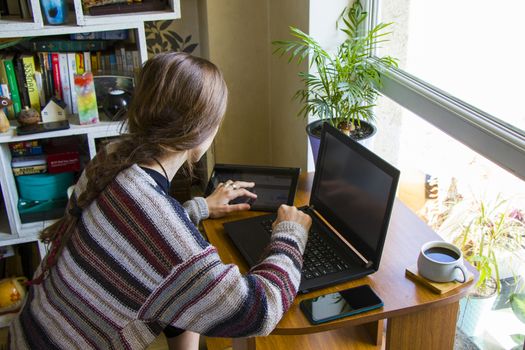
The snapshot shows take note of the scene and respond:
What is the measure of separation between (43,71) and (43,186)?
1.47 ft

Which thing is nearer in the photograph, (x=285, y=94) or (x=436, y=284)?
(x=436, y=284)

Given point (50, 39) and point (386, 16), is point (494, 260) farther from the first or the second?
point (50, 39)

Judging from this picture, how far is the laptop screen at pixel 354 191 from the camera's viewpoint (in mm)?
1239

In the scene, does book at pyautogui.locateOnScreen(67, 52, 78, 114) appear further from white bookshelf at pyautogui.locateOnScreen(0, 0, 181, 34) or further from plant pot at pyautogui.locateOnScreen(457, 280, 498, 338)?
plant pot at pyautogui.locateOnScreen(457, 280, 498, 338)

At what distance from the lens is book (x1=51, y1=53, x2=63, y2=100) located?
2.18 m

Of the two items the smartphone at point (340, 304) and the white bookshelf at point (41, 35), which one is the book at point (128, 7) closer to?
the white bookshelf at point (41, 35)

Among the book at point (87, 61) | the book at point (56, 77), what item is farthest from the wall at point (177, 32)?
the book at point (56, 77)

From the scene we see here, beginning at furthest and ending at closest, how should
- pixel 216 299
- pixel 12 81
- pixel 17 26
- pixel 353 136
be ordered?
1. pixel 12 81
2. pixel 17 26
3. pixel 353 136
4. pixel 216 299

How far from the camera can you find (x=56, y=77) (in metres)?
2.21

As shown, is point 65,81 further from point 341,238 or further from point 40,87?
point 341,238

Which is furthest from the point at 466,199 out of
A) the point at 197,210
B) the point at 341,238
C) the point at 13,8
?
the point at 13,8

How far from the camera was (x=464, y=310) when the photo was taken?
174 cm

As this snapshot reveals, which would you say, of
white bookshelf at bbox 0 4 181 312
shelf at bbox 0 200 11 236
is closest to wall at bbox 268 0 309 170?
white bookshelf at bbox 0 4 181 312

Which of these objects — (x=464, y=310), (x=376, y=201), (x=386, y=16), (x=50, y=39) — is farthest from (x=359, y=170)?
(x=50, y=39)
